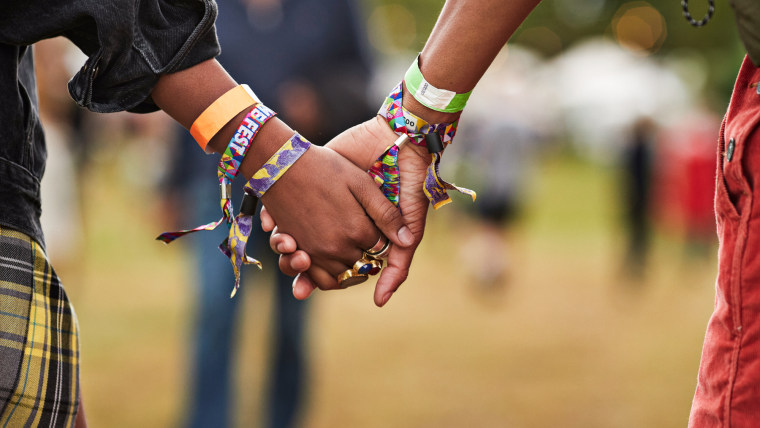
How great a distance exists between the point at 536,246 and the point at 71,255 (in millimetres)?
5726

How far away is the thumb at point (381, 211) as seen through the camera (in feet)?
6.19

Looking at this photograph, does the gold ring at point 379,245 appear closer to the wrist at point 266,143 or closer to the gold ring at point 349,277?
the gold ring at point 349,277

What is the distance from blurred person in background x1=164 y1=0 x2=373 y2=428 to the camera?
338 centimetres

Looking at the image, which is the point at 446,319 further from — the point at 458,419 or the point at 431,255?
the point at 431,255

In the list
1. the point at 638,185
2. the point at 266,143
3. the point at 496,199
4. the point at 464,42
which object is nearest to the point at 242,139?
the point at 266,143

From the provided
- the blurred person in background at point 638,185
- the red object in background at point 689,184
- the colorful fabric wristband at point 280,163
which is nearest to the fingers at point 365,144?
the colorful fabric wristband at point 280,163

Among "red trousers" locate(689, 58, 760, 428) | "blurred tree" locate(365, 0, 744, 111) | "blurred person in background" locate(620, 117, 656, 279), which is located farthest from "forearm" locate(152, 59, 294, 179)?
"blurred tree" locate(365, 0, 744, 111)

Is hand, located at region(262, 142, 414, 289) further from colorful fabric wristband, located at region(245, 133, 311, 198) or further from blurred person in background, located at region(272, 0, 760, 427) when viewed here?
blurred person in background, located at region(272, 0, 760, 427)

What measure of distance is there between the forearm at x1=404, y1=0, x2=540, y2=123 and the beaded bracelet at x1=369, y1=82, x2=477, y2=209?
3 cm

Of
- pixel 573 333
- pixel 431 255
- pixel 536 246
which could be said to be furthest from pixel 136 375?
pixel 536 246

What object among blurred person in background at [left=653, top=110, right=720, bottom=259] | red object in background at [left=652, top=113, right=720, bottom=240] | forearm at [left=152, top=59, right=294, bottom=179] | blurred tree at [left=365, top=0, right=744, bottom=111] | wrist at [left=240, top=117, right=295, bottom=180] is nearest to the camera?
forearm at [left=152, top=59, right=294, bottom=179]

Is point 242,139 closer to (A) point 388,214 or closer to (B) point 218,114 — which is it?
(B) point 218,114

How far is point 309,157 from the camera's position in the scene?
5.98 ft

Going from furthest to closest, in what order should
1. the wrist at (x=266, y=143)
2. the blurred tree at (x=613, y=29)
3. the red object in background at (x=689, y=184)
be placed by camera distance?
the blurred tree at (x=613, y=29) → the red object in background at (x=689, y=184) → the wrist at (x=266, y=143)
